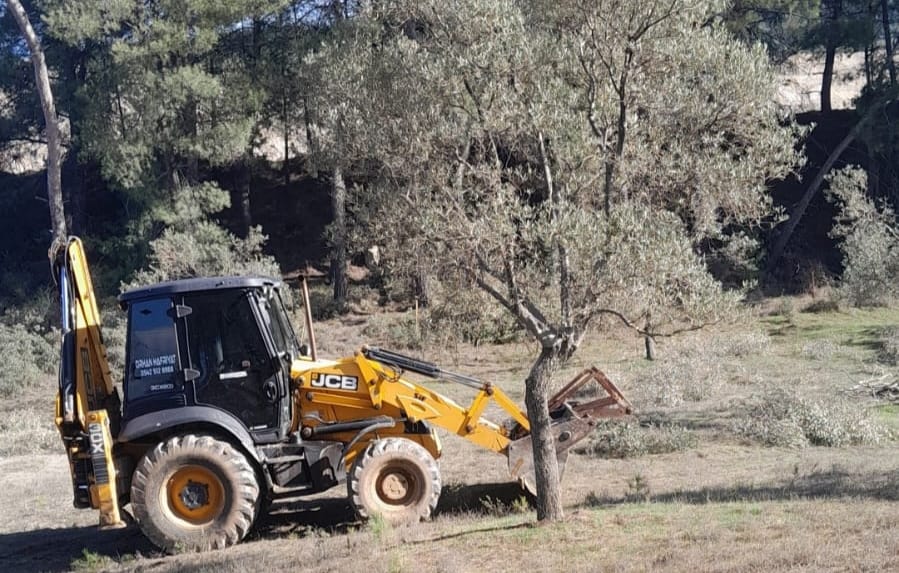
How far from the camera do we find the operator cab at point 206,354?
1009 cm

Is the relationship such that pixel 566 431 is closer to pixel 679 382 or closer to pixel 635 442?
pixel 635 442

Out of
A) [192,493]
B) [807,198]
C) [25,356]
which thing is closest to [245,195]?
[25,356]

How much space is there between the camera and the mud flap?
10539 mm

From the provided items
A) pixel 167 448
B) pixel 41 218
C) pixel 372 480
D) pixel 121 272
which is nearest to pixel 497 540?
pixel 372 480

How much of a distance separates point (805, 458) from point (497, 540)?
6.07m

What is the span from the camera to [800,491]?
33.8 ft

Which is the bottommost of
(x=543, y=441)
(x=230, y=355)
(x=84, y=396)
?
(x=543, y=441)

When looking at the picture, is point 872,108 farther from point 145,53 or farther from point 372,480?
point 372,480

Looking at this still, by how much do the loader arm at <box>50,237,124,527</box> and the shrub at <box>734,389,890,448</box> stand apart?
30.6ft

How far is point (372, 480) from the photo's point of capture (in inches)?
397

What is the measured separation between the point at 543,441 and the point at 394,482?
1.96 metres

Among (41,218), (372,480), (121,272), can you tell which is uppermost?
(41,218)

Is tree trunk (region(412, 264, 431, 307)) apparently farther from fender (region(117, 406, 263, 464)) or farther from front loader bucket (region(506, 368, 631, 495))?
fender (region(117, 406, 263, 464))

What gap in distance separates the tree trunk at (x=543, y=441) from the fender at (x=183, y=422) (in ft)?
10.0
